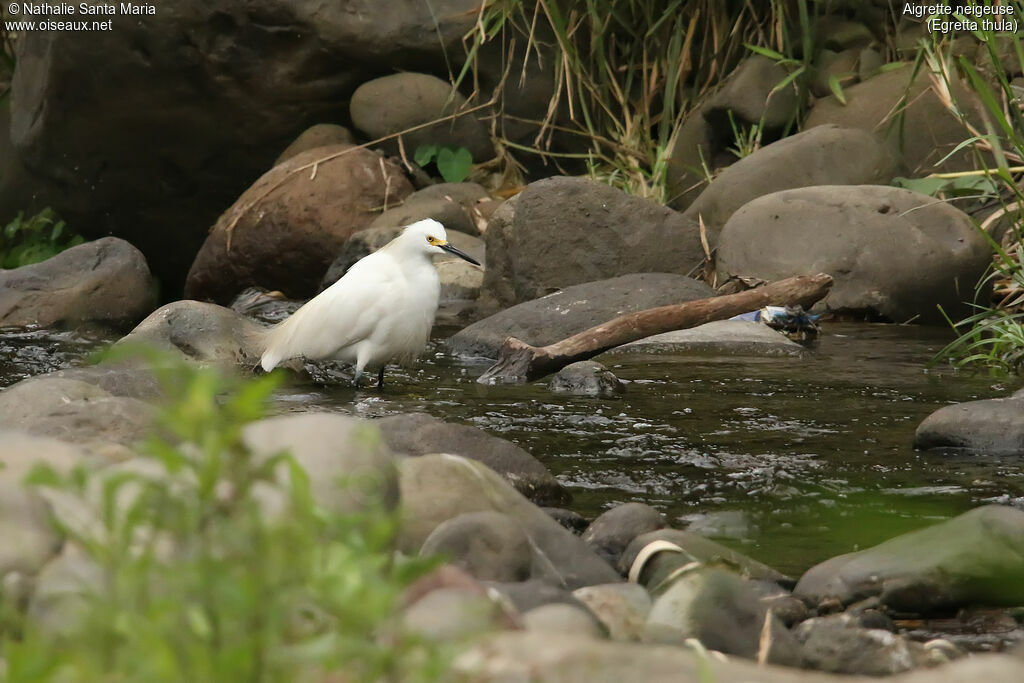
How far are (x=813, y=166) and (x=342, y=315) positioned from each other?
351 cm

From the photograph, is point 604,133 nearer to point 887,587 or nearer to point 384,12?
point 384,12

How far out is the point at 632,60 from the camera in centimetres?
977

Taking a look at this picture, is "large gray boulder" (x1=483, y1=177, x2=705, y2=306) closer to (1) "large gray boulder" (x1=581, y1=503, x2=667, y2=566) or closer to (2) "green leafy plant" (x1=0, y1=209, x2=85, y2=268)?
(1) "large gray boulder" (x1=581, y1=503, x2=667, y2=566)

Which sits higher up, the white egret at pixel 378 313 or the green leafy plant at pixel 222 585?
the green leafy plant at pixel 222 585

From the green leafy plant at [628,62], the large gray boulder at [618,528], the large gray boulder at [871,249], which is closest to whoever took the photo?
the large gray boulder at [618,528]

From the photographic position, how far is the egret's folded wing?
5.88 m

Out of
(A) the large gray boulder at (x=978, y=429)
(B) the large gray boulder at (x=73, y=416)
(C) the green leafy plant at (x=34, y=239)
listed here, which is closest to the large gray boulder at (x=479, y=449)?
(B) the large gray boulder at (x=73, y=416)

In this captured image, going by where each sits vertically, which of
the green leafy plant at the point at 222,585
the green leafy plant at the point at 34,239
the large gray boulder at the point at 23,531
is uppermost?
the green leafy plant at the point at 222,585

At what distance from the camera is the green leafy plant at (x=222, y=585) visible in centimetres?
113

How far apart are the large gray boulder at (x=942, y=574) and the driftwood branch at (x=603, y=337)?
277 centimetres

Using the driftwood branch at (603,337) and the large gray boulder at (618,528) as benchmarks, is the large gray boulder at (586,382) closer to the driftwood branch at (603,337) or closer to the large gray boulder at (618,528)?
the driftwood branch at (603,337)

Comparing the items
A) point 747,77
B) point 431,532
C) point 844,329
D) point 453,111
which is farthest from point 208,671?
point 453,111

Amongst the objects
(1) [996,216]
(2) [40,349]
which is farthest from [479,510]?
(1) [996,216]

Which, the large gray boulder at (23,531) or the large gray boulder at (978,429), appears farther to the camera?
the large gray boulder at (978,429)
